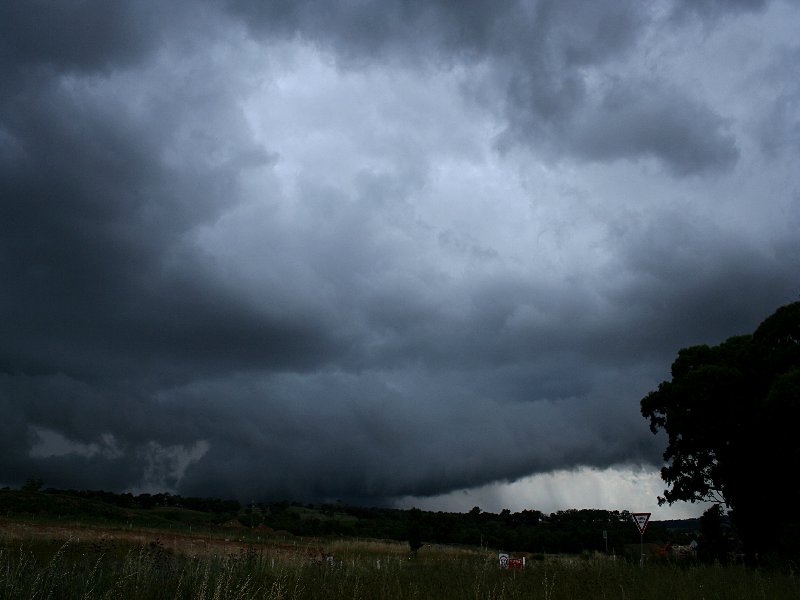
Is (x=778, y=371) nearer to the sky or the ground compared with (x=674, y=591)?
nearer to the sky

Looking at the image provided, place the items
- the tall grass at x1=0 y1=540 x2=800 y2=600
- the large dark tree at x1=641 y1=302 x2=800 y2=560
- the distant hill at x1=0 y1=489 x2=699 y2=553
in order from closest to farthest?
the tall grass at x1=0 y1=540 x2=800 y2=600
the large dark tree at x1=641 y1=302 x2=800 y2=560
the distant hill at x1=0 y1=489 x2=699 y2=553

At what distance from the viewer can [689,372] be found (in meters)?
28.1

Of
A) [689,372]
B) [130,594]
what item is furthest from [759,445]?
[130,594]

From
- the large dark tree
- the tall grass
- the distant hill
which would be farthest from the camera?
the distant hill

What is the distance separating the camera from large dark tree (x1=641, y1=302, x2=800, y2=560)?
85.5 feet

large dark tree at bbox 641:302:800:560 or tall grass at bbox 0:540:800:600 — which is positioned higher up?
large dark tree at bbox 641:302:800:560

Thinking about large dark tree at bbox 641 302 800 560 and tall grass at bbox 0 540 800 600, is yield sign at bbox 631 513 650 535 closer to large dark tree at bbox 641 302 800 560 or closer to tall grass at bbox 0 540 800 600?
large dark tree at bbox 641 302 800 560

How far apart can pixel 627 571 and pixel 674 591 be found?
176 inches

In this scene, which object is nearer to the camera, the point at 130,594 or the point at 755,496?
the point at 130,594

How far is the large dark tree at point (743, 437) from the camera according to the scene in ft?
85.5

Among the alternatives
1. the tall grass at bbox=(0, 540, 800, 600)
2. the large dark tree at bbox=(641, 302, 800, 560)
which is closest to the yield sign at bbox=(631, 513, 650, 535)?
the large dark tree at bbox=(641, 302, 800, 560)

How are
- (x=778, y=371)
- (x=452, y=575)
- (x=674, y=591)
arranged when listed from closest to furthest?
(x=674, y=591) → (x=452, y=575) → (x=778, y=371)

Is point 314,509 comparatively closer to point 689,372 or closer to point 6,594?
point 689,372

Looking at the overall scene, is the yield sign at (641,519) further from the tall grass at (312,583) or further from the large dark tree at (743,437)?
the tall grass at (312,583)
